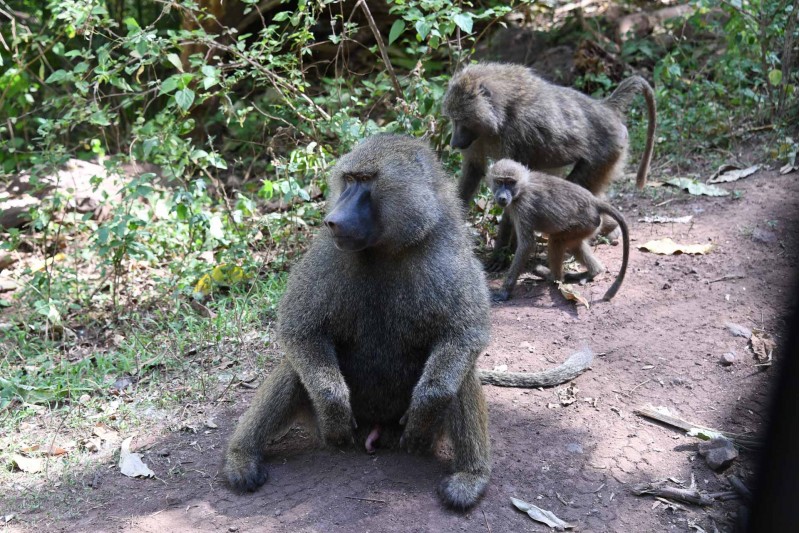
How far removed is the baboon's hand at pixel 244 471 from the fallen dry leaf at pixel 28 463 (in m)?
0.98

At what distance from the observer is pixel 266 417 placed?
11.1ft

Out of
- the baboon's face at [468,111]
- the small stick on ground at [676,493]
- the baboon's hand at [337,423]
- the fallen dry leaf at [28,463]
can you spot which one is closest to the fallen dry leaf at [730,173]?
the baboon's face at [468,111]

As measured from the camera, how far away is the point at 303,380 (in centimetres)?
322

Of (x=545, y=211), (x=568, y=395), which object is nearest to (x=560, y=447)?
(x=568, y=395)

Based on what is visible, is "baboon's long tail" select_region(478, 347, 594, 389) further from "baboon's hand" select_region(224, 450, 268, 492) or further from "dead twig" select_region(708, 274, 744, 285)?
"dead twig" select_region(708, 274, 744, 285)

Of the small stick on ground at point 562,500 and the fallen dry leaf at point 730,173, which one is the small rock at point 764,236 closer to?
the fallen dry leaf at point 730,173

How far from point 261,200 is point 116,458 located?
151 inches

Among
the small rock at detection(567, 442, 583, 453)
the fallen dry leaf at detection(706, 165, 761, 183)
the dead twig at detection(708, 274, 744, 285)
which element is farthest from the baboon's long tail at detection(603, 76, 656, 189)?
the small rock at detection(567, 442, 583, 453)

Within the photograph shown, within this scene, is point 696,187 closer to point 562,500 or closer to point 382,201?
point 562,500

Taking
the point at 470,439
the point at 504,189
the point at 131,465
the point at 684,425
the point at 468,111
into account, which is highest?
the point at 468,111

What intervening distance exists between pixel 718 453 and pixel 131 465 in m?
2.64

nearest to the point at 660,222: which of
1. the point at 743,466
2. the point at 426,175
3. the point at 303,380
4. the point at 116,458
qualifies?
the point at 743,466

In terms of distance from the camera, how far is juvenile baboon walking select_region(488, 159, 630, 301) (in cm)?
497

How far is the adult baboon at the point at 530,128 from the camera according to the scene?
17.6 feet
